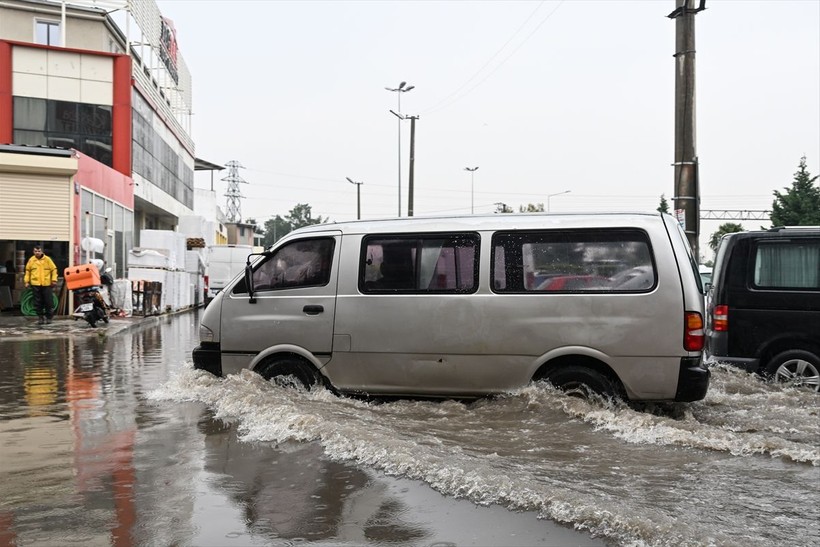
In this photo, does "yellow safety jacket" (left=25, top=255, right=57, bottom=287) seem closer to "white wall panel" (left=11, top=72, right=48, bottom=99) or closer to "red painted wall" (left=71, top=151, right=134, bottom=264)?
"red painted wall" (left=71, top=151, right=134, bottom=264)

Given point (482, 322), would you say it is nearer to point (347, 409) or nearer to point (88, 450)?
point (347, 409)

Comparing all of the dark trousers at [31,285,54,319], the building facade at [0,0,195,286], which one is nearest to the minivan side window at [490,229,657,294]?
the dark trousers at [31,285,54,319]

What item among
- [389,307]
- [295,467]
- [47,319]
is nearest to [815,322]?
[389,307]

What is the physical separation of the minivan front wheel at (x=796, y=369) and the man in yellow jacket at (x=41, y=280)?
641 inches

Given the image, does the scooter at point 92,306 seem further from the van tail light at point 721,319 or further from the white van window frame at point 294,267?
the van tail light at point 721,319

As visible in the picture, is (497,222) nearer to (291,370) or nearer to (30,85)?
(291,370)

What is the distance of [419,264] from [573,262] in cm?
139

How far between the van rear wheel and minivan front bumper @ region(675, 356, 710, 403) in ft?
10.7

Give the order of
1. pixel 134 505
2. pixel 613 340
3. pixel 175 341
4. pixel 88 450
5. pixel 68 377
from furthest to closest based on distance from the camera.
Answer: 1. pixel 175 341
2. pixel 68 377
3. pixel 613 340
4. pixel 88 450
5. pixel 134 505

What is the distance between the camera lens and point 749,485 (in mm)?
5109

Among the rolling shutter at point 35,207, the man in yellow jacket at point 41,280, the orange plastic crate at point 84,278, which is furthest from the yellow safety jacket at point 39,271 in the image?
the rolling shutter at point 35,207

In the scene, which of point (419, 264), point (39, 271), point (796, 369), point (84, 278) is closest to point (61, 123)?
point (39, 271)

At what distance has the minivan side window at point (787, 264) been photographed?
8.16 meters

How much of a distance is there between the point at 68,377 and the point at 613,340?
23.0 ft
